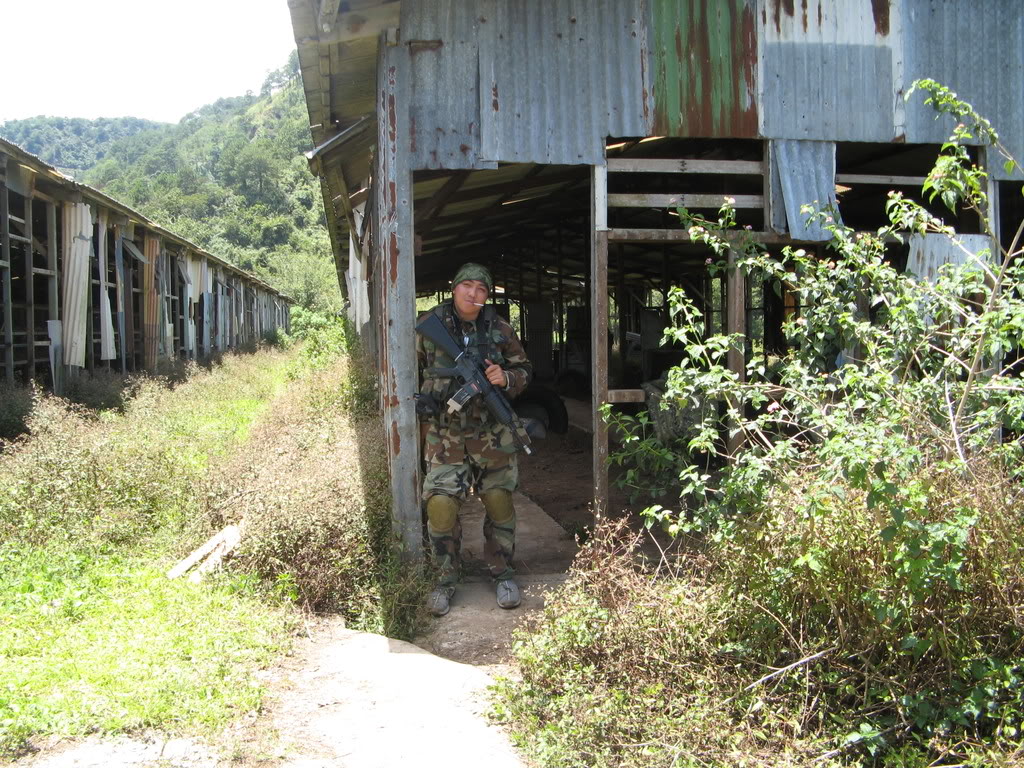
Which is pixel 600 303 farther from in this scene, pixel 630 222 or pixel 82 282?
pixel 82 282

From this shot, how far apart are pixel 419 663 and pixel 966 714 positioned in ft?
7.99

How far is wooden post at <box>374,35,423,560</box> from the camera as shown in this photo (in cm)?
514

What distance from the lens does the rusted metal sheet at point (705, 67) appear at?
546 centimetres

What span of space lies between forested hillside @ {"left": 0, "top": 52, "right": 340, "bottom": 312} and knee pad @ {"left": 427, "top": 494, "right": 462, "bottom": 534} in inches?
1312

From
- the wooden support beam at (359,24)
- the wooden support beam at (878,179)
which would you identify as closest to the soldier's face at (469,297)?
the wooden support beam at (359,24)

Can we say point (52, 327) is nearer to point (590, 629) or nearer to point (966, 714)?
point (590, 629)

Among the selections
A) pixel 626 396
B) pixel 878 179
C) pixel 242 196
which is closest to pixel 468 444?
pixel 626 396

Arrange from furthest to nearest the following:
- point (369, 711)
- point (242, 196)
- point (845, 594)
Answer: point (242, 196)
point (369, 711)
point (845, 594)

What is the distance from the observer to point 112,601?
15.1 feet

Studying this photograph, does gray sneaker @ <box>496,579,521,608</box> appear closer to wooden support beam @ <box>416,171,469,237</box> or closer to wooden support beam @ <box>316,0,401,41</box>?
wooden support beam @ <box>416,171,469,237</box>

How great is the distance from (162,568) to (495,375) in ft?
8.05

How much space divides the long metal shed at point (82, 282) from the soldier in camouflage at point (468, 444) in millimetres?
7298

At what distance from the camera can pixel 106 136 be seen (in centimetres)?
16138

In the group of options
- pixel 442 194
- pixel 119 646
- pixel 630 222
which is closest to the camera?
pixel 119 646
